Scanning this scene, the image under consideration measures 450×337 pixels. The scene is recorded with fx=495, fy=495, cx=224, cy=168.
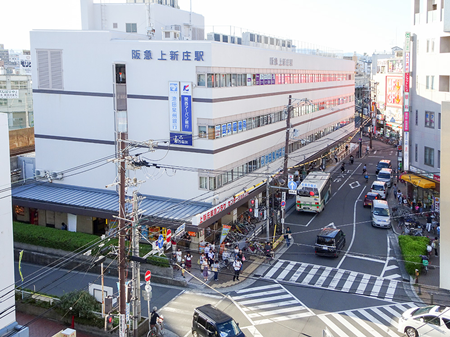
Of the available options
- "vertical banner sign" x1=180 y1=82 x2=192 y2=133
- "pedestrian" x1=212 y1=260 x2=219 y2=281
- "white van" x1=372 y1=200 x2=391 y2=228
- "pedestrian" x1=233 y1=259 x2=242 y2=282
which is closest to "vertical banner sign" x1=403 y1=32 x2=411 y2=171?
"white van" x1=372 y1=200 x2=391 y2=228

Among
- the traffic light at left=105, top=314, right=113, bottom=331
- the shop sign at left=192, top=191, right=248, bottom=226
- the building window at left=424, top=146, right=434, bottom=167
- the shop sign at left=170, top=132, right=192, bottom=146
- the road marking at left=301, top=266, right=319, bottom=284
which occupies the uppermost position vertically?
the shop sign at left=170, top=132, right=192, bottom=146

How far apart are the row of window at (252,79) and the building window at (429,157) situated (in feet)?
48.3

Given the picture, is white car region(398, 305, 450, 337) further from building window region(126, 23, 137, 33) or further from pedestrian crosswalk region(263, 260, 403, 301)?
building window region(126, 23, 137, 33)

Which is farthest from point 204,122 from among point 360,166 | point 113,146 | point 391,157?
point 391,157

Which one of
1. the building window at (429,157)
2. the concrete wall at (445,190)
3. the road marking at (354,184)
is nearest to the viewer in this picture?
the concrete wall at (445,190)

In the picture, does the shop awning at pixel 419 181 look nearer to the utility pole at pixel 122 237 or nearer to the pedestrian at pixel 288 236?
the pedestrian at pixel 288 236

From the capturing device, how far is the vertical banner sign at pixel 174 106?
34.8 metres

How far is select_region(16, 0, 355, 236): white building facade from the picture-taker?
114 feet

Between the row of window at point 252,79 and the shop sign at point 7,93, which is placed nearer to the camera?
the row of window at point 252,79

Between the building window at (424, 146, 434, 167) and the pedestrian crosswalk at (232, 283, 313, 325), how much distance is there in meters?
21.3

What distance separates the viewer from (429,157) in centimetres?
4341

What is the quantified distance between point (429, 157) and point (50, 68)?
→ 32.6m

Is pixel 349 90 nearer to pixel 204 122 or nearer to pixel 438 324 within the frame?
pixel 204 122

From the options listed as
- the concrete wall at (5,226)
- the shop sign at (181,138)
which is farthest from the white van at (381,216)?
the concrete wall at (5,226)
